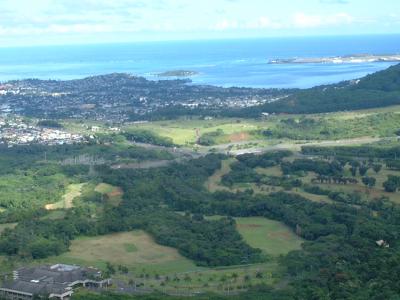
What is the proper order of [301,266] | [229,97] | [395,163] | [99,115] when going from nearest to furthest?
[301,266]
[395,163]
[99,115]
[229,97]

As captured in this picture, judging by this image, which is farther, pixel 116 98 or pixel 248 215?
pixel 116 98

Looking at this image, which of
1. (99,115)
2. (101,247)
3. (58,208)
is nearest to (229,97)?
(99,115)

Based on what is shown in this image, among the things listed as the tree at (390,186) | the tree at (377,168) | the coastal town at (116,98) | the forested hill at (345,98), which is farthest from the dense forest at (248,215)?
the coastal town at (116,98)

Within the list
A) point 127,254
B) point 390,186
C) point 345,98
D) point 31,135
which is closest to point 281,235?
point 127,254

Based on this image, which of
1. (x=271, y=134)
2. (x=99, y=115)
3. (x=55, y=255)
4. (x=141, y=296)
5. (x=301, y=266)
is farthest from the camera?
(x=99, y=115)

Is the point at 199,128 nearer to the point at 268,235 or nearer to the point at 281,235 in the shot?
the point at 268,235

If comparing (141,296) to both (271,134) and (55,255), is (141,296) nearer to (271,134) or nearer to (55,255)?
(55,255)

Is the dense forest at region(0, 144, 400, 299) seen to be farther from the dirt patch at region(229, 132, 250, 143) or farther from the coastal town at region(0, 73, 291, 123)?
the coastal town at region(0, 73, 291, 123)
